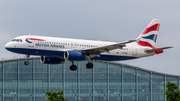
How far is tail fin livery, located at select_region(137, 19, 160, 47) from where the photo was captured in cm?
7744

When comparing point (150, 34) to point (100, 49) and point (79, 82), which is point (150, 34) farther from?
point (79, 82)

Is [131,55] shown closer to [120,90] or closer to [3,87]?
[120,90]

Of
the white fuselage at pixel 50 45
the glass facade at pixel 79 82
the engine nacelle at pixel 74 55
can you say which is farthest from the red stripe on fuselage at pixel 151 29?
the glass facade at pixel 79 82

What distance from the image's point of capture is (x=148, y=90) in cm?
10769

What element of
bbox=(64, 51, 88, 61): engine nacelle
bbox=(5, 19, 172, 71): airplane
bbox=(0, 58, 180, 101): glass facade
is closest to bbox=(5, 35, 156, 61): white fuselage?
bbox=(5, 19, 172, 71): airplane

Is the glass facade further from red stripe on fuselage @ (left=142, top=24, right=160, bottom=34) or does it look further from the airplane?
the airplane

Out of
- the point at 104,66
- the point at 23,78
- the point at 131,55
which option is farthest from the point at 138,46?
the point at 23,78

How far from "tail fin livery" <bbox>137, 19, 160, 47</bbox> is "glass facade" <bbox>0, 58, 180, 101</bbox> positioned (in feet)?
89.8

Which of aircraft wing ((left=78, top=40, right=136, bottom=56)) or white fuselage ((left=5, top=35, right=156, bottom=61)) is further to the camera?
aircraft wing ((left=78, top=40, right=136, bottom=56))

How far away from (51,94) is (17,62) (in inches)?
1137

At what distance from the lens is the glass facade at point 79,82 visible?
101000 millimetres

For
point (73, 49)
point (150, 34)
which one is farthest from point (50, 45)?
point (150, 34)

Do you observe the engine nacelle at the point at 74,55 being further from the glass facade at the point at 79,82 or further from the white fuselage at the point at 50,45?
the glass facade at the point at 79,82

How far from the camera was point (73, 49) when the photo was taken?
68.2 metres
